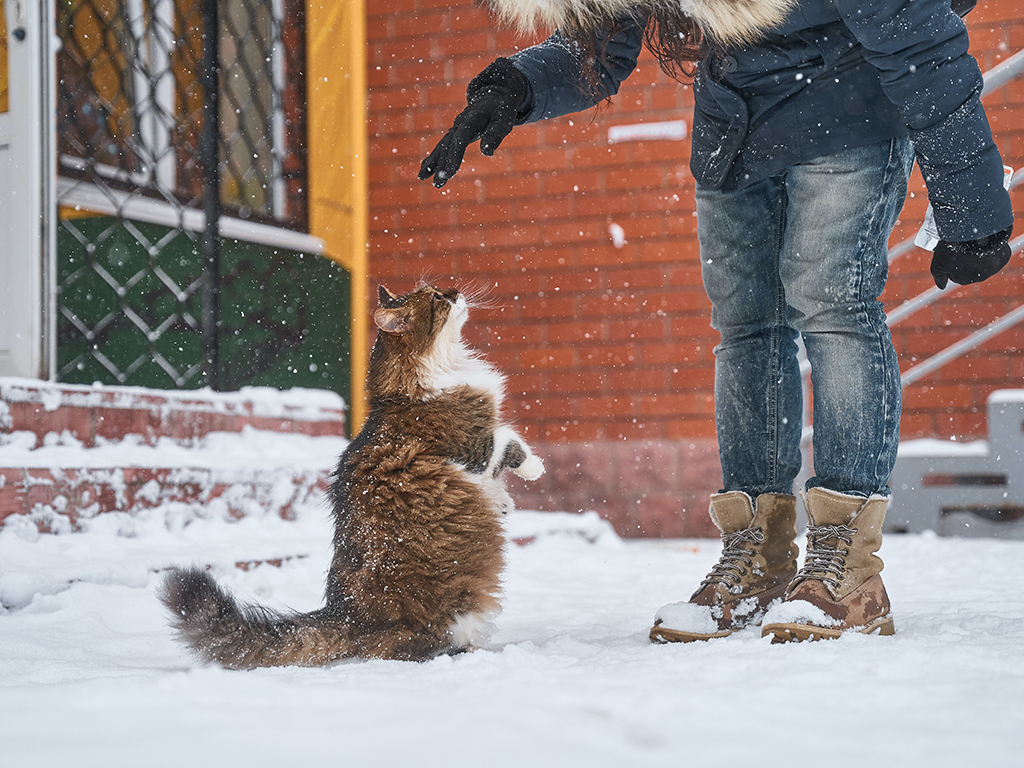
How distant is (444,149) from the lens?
6.28ft

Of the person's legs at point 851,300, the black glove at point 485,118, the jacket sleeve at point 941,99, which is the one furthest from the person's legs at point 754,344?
the black glove at point 485,118

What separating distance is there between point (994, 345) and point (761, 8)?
3.37 meters

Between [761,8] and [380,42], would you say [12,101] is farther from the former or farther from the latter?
[761,8]

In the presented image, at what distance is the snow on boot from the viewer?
182 centimetres

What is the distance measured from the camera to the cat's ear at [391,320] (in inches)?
81.7

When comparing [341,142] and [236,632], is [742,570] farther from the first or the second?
[341,142]

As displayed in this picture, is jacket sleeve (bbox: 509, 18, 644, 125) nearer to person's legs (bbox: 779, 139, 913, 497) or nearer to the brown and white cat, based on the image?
person's legs (bbox: 779, 139, 913, 497)

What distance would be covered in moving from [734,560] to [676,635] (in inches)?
9.3

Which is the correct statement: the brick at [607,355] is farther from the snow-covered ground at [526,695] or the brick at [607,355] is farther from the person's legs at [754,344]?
the person's legs at [754,344]

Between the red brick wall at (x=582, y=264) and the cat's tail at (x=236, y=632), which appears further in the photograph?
the red brick wall at (x=582, y=264)

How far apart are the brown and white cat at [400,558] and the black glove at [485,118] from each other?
0.50 metres

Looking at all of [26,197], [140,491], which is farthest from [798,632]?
[26,197]

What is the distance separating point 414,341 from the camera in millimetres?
2113

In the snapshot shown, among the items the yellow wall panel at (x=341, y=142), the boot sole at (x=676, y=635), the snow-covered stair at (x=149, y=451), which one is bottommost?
the boot sole at (x=676, y=635)
